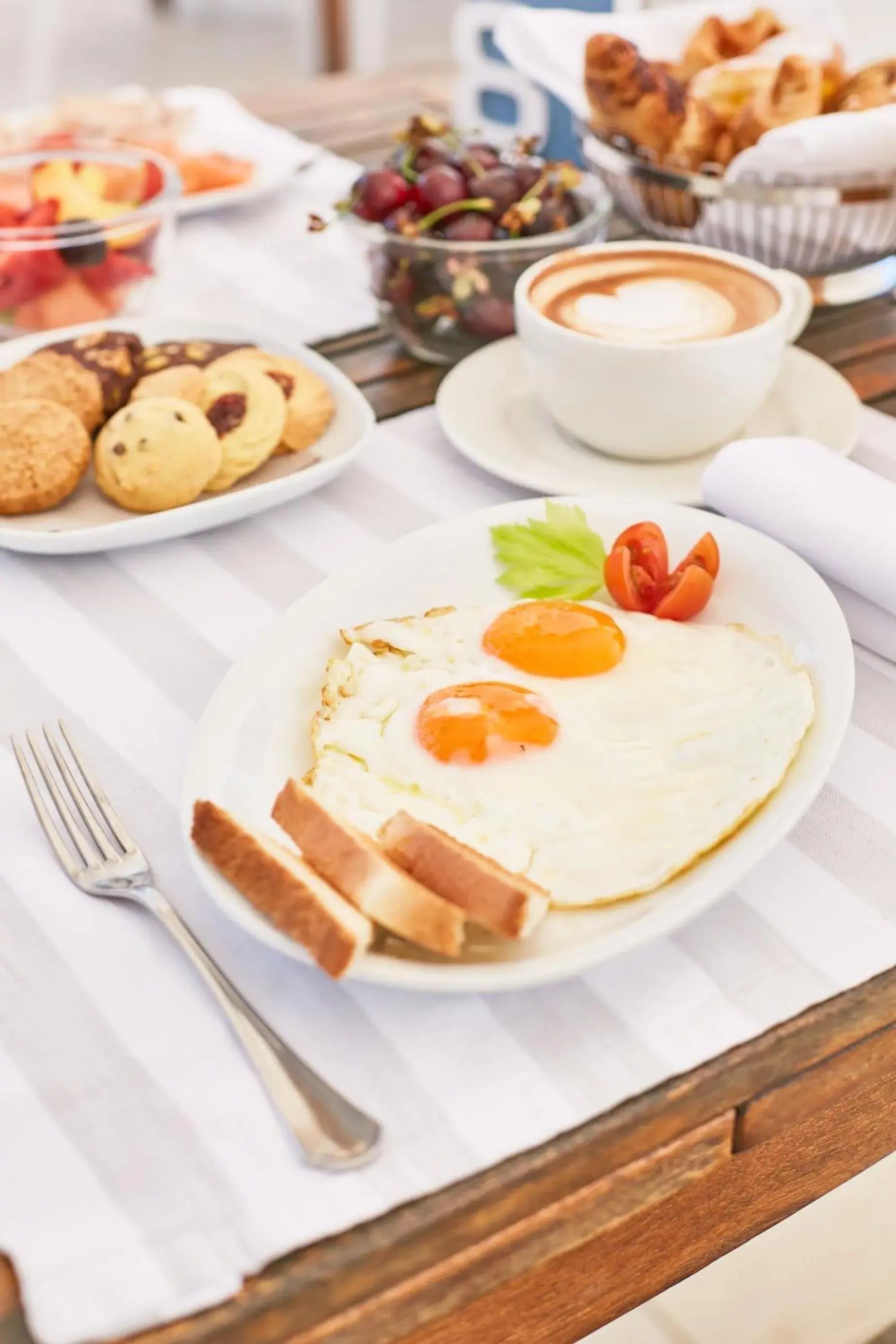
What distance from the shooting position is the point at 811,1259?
4.05ft

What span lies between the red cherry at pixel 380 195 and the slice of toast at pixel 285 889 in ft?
3.07

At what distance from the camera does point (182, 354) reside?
4.39 feet

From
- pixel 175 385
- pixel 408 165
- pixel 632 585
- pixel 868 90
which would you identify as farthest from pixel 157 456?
pixel 868 90

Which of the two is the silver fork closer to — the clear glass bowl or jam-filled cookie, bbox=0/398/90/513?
jam-filled cookie, bbox=0/398/90/513

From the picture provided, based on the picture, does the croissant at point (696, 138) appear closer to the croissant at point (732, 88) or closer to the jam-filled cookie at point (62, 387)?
the croissant at point (732, 88)

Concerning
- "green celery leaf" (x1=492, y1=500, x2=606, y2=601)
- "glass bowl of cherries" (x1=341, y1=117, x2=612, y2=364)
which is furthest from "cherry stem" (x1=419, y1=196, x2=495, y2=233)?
"green celery leaf" (x1=492, y1=500, x2=606, y2=601)

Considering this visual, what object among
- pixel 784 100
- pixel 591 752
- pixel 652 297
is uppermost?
pixel 784 100

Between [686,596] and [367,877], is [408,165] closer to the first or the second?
[686,596]

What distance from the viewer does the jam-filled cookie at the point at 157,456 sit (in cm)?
118

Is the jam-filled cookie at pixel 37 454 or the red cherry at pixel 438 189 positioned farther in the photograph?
the red cherry at pixel 438 189

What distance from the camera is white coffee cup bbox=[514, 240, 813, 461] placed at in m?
1.19

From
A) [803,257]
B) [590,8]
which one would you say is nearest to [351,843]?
[803,257]

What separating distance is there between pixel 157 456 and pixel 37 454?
109mm

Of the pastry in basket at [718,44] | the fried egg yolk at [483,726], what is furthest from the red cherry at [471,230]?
the fried egg yolk at [483,726]
